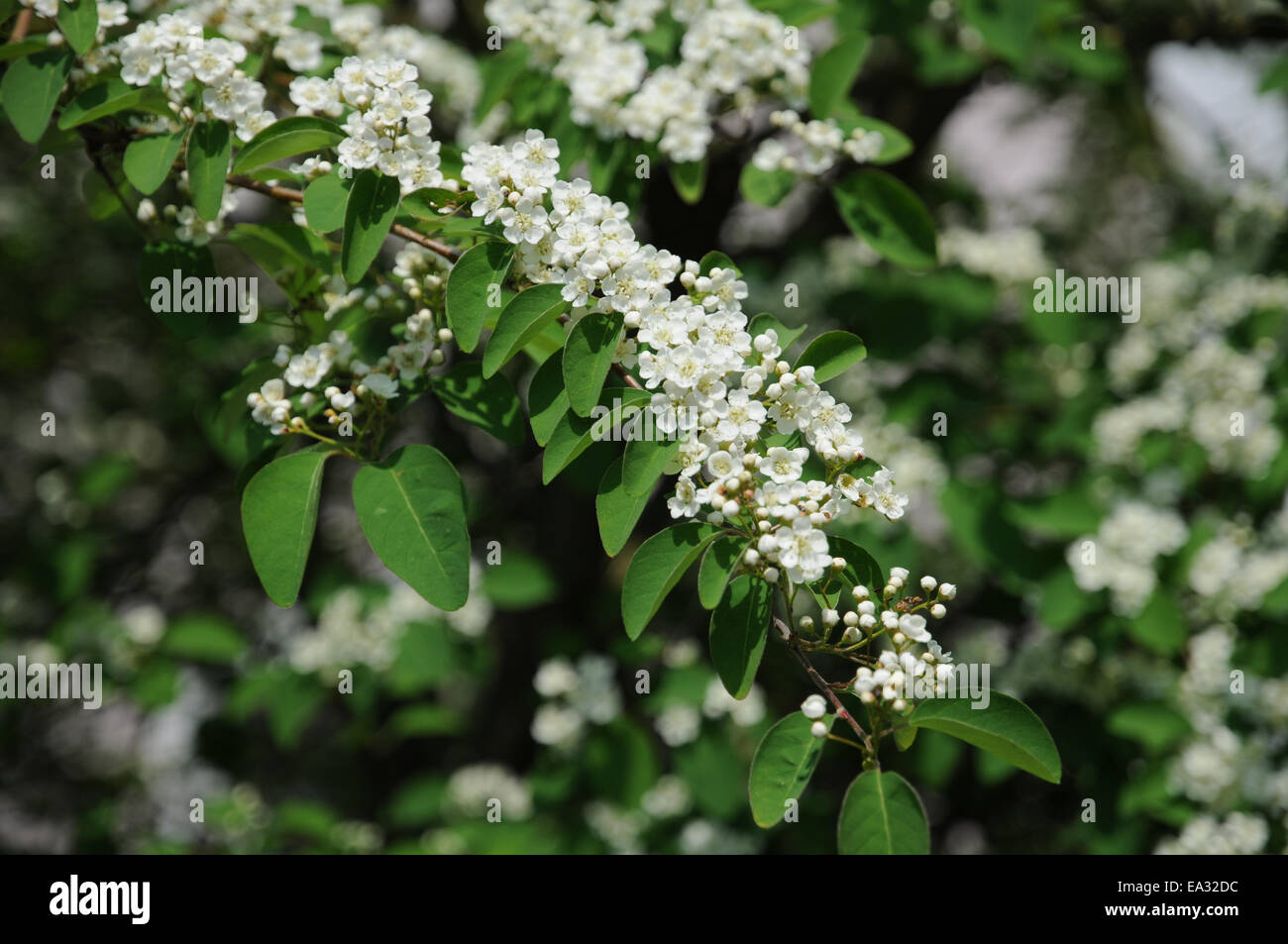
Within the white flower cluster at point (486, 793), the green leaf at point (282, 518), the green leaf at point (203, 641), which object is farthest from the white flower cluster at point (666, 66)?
the green leaf at point (203, 641)

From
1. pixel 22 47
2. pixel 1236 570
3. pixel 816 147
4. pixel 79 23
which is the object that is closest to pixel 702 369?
pixel 816 147

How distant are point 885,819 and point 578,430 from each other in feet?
2.96

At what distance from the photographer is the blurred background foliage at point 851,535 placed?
3.58 metres

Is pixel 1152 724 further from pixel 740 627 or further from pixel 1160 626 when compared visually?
pixel 740 627

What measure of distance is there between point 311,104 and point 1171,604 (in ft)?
11.0

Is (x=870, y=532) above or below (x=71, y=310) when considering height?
below

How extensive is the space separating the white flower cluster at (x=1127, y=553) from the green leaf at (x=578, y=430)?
2497mm

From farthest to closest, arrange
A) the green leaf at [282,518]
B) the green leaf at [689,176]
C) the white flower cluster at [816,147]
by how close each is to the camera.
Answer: the green leaf at [689,176] < the white flower cluster at [816,147] < the green leaf at [282,518]

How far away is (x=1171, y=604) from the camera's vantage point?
354 centimetres

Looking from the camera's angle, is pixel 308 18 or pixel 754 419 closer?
pixel 754 419

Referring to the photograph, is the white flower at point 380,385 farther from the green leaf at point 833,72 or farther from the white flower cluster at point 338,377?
the green leaf at point 833,72

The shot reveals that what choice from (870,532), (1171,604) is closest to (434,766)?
(870,532)

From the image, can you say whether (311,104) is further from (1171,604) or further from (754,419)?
(1171,604)

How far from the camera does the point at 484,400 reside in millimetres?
2084
